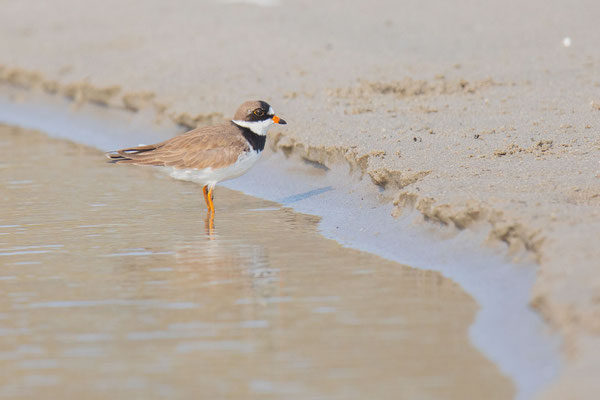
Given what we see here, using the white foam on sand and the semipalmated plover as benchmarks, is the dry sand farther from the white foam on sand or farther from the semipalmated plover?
the semipalmated plover

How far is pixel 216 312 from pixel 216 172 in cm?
337

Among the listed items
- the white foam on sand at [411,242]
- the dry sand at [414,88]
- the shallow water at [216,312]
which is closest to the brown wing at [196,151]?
the shallow water at [216,312]

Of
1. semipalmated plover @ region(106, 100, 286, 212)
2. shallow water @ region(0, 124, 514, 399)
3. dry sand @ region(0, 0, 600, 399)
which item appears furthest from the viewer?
semipalmated plover @ region(106, 100, 286, 212)

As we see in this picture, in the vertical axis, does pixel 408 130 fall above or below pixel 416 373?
above

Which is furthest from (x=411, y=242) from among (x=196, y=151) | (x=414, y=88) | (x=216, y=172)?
(x=414, y=88)

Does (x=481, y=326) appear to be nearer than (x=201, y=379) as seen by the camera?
No

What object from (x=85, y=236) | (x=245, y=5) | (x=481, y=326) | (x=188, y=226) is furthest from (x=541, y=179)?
(x=245, y=5)

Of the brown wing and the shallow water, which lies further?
the brown wing

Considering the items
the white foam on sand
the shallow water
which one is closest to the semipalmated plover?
the shallow water

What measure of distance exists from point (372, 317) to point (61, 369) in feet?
5.52

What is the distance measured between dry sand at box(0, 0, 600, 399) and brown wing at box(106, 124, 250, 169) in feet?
3.18

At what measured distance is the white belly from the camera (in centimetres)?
897

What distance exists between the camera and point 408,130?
944 cm

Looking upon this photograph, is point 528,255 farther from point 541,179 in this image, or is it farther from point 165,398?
point 165,398
